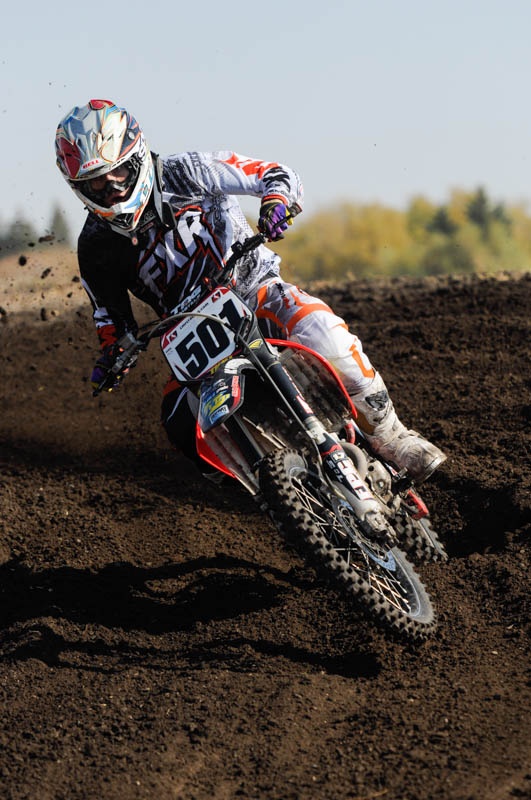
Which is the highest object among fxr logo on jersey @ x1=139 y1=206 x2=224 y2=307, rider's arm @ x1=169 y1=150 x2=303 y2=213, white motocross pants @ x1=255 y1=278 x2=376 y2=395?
rider's arm @ x1=169 y1=150 x2=303 y2=213

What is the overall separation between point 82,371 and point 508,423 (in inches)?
196

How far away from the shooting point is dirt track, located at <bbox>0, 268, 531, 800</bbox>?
3.80m

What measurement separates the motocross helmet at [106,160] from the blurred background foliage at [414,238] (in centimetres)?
1293

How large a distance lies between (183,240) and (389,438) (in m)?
1.61

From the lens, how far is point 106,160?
484cm

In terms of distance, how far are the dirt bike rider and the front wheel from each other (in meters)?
0.74

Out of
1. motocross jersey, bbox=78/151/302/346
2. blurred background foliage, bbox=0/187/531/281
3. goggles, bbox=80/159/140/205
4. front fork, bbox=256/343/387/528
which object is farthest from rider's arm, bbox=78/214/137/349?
blurred background foliage, bbox=0/187/531/281

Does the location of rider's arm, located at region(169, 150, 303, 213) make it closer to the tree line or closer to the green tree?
the green tree

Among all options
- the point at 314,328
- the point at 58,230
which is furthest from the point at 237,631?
the point at 58,230

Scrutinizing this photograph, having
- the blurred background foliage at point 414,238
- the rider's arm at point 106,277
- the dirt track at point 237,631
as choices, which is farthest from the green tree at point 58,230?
the blurred background foliage at point 414,238

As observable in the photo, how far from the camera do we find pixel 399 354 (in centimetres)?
941

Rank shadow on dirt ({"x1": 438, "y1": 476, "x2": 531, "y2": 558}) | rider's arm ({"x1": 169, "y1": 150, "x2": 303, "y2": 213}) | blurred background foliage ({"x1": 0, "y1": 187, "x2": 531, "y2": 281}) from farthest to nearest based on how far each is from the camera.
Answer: blurred background foliage ({"x1": 0, "y1": 187, "x2": 531, "y2": 281}) < shadow on dirt ({"x1": 438, "y1": 476, "x2": 531, "y2": 558}) < rider's arm ({"x1": 169, "y1": 150, "x2": 303, "y2": 213})

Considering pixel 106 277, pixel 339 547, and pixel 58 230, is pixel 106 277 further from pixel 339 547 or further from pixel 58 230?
pixel 58 230

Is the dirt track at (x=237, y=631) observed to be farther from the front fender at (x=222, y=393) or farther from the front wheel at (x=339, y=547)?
the front fender at (x=222, y=393)
